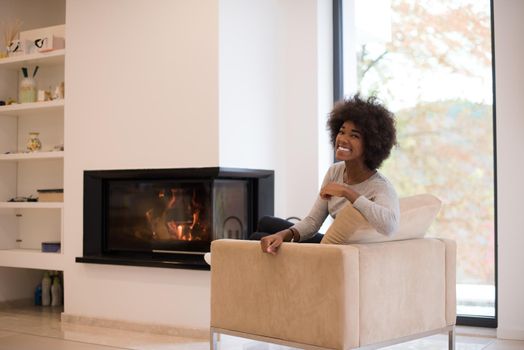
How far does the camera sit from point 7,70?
548 centimetres

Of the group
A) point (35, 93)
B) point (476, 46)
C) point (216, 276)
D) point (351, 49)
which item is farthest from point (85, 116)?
point (476, 46)

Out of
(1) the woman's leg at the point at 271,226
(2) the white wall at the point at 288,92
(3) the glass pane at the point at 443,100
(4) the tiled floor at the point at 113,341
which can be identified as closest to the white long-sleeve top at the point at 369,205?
(1) the woman's leg at the point at 271,226

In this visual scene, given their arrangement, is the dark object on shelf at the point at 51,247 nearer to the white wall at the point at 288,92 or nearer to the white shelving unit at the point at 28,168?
the white shelving unit at the point at 28,168

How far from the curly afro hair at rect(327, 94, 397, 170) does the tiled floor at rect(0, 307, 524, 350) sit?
1322 mm

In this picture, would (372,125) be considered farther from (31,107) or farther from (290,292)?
(31,107)

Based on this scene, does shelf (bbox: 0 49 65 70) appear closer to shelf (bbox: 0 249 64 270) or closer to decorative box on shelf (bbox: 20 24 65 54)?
decorative box on shelf (bbox: 20 24 65 54)

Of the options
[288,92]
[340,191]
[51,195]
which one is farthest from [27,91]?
[340,191]

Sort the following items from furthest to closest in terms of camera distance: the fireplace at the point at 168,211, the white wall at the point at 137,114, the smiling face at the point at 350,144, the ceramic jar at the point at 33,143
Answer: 1. the ceramic jar at the point at 33,143
2. the fireplace at the point at 168,211
3. the white wall at the point at 137,114
4. the smiling face at the point at 350,144

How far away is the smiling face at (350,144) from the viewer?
2895mm

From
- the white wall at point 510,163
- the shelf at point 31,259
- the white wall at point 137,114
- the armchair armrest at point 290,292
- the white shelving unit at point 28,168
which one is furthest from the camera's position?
the white shelving unit at point 28,168

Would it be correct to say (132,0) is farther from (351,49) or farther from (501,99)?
(501,99)

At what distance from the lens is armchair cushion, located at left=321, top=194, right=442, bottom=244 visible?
2.64 metres

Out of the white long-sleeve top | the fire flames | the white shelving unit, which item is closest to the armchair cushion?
the white long-sleeve top

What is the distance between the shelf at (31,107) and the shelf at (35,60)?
1.04ft
